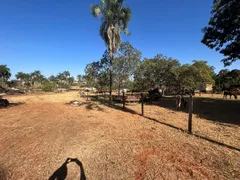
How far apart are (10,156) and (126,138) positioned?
3855mm

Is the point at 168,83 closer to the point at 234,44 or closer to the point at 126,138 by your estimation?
the point at 234,44

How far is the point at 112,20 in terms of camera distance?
14094 millimetres

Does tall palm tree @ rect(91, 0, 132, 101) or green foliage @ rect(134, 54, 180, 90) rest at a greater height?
tall palm tree @ rect(91, 0, 132, 101)

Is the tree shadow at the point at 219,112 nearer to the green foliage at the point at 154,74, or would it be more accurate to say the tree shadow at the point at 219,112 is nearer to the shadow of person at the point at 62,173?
the green foliage at the point at 154,74

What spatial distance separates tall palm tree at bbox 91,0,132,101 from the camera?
45.7 ft

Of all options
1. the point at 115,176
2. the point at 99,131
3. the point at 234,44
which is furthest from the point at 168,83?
the point at 115,176

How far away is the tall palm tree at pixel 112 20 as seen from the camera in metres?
13.9

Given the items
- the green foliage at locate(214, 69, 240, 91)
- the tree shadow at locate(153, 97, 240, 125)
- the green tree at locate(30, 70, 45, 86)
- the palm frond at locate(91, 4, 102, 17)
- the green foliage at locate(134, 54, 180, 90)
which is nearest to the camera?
the tree shadow at locate(153, 97, 240, 125)

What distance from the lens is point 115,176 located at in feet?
10.8

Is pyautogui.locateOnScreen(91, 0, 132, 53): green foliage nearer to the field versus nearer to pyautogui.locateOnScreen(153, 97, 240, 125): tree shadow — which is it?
pyautogui.locateOnScreen(153, 97, 240, 125): tree shadow

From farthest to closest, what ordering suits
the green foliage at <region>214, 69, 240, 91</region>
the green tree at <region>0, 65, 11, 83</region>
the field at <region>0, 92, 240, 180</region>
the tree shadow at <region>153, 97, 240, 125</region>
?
the green tree at <region>0, 65, 11, 83</region> → the green foliage at <region>214, 69, 240, 91</region> → the tree shadow at <region>153, 97, 240, 125</region> → the field at <region>0, 92, 240, 180</region>

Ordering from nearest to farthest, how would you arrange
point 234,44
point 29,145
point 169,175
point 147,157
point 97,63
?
point 169,175 < point 147,157 < point 29,145 < point 234,44 < point 97,63

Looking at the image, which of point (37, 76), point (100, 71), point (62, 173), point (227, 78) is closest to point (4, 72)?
point (37, 76)

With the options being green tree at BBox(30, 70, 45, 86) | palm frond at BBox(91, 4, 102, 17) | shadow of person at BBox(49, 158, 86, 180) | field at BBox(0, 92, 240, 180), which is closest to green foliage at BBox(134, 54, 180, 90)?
palm frond at BBox(91, 4, 102, 17)
